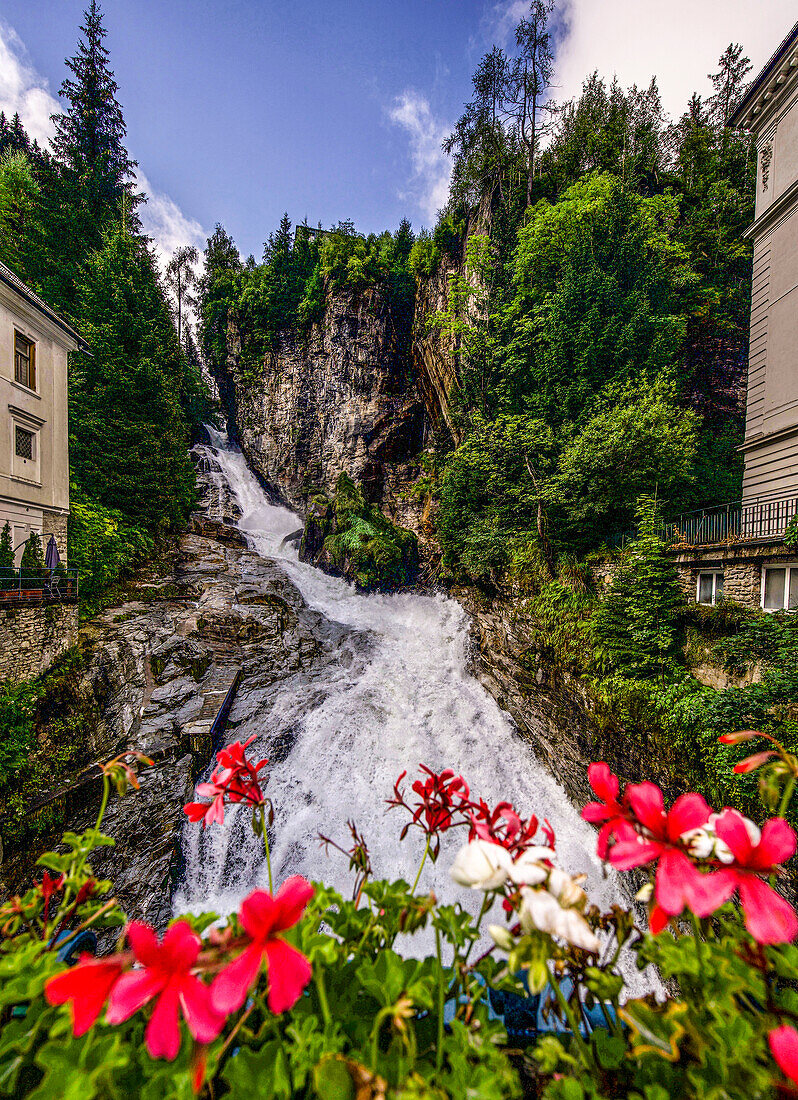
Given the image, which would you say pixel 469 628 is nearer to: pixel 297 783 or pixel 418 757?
pixel 418 757

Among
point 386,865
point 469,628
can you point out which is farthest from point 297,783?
point 469,628

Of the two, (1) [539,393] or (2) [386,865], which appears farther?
(1) [539,393]

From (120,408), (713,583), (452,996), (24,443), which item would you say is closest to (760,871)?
(452,996)

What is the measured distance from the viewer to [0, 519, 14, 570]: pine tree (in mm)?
8359

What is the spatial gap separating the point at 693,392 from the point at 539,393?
7.41 m

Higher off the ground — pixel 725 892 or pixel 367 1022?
pixel 725 892

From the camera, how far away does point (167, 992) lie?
0.58 meters

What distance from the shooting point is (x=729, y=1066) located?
0.67 meters

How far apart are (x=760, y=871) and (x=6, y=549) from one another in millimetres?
12075

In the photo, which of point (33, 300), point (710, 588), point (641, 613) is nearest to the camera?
point (641, 613)

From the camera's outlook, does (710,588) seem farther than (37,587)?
No

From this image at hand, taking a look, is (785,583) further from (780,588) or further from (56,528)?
(56,528)

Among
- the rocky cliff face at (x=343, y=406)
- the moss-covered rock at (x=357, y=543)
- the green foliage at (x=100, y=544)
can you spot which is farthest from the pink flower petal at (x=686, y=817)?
the rocky cliff face at (x=343, y=406)

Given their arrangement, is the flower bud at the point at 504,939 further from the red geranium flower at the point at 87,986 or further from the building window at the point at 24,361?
the building window at the point at 24,361
